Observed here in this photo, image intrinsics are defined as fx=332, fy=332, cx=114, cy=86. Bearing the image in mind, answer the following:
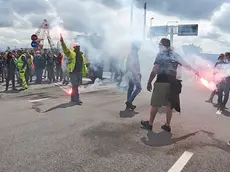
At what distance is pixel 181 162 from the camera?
478cm

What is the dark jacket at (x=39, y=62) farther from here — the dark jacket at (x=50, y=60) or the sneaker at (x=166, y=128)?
the sneaker at (x=166, y=128)

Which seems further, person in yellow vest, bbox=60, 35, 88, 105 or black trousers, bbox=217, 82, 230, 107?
person in yellow vest, bbox=60, 35, 88, 105

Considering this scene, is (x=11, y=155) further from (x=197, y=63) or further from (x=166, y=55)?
(x=197, y=63)

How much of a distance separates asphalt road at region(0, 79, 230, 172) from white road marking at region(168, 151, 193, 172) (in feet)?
0.18

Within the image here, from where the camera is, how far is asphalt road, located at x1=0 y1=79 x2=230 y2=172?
457 centimetres

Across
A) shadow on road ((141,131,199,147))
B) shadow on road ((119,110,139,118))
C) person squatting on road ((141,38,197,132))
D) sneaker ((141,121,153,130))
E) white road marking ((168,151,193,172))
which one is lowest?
white road marking ((168,151,193,172))

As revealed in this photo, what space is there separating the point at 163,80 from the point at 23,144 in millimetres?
2893

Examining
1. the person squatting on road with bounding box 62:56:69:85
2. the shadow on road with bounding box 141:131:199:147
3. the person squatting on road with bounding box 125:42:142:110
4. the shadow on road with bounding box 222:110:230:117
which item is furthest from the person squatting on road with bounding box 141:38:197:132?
the person squatting on road with bounding box 62:56:69:85

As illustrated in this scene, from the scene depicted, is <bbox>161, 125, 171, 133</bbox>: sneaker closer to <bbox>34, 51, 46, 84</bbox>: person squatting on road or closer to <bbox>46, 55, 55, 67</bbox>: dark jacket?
<bbox>34, 51, 46, 84</bbox>: person squatting on road

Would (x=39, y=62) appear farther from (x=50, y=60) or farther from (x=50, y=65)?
(x=50, y=60)

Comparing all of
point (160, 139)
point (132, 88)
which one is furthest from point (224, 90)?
point (160, 139)

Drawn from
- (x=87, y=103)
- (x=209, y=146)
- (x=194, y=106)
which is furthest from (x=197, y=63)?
(x=209, y=146)

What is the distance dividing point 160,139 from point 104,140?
1.02 meters

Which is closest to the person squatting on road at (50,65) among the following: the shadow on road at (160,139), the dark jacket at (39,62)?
the dark jacket at (39,62)
